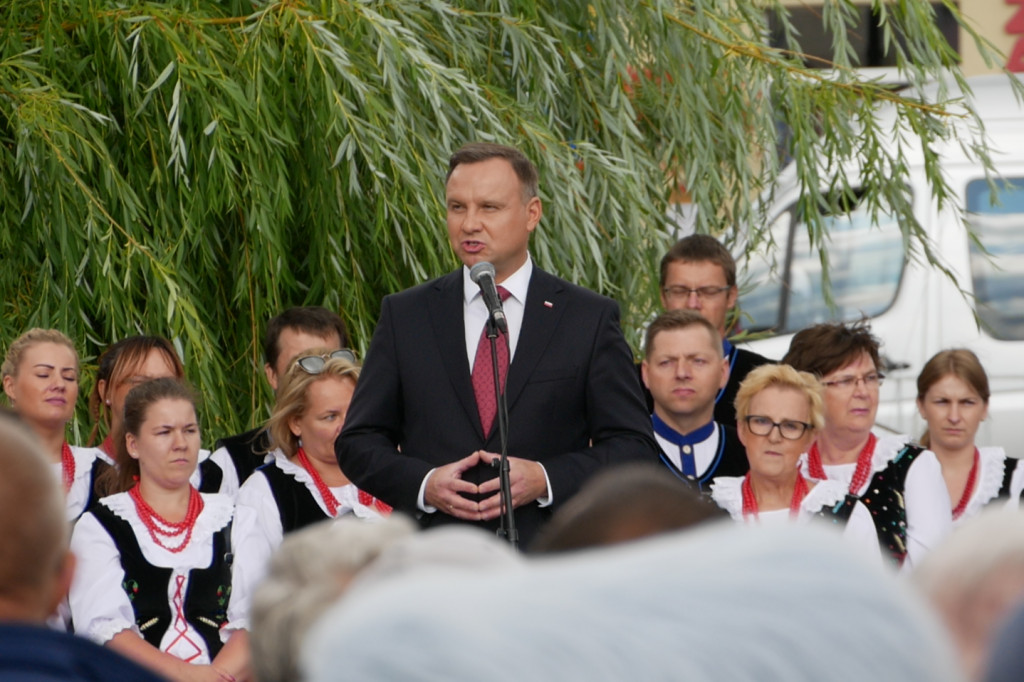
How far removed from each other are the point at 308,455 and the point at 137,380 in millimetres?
597

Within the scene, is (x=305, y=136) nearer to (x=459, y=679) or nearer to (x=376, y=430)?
(x=376, y=430)

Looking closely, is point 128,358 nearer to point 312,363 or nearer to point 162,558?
point 312,363

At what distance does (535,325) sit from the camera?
3963mm

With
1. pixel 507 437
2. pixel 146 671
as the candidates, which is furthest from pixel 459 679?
pixel 507 437

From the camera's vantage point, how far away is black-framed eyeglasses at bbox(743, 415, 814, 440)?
14.9 ft

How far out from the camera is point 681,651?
1.16 meters

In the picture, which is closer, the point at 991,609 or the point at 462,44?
the point at 991,609

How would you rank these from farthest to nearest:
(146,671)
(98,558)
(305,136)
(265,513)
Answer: (305,136)
(265,513)
(98,558)
(146,671)

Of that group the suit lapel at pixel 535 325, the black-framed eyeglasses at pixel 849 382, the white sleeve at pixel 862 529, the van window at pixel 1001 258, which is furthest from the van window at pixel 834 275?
the suit lapel at pixel 535 325

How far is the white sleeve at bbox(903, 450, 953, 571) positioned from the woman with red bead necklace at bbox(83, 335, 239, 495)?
2.13 m

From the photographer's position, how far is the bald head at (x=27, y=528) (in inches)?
69.5

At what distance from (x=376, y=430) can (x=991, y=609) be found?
8.58 feet

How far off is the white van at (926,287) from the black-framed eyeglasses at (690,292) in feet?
6.21

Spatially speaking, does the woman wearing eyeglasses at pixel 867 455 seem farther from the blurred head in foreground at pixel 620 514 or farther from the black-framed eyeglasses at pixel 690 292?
the blurred head in foreground at pixel 620 514
